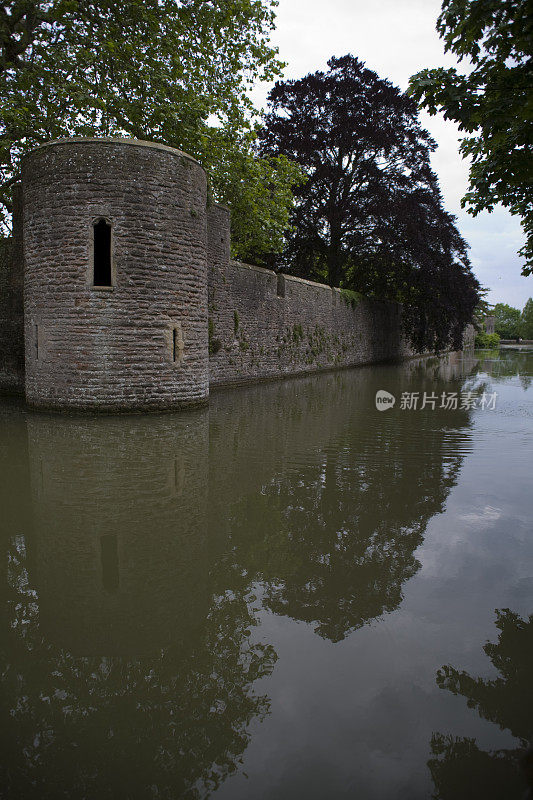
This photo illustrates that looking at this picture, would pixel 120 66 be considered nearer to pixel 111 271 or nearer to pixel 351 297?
pixel 111 271

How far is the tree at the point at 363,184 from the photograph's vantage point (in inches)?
913

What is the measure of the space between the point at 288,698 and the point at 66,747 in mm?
830

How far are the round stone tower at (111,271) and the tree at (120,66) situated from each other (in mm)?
3538

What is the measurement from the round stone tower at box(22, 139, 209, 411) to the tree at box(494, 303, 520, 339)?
110m

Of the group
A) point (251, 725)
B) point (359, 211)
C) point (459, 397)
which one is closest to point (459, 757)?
point (251, 725)

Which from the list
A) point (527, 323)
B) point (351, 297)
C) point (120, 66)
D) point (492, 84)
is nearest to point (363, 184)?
point (351, 297)

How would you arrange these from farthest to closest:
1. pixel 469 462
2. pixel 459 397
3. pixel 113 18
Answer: pixel 113 18 → pixel 459 397 → pixel 469 462

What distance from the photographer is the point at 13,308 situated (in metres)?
12.3

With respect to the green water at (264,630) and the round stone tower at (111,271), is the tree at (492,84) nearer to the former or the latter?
the green water at (264,630)

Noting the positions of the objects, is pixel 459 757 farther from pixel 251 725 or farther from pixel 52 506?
pixel 52 506

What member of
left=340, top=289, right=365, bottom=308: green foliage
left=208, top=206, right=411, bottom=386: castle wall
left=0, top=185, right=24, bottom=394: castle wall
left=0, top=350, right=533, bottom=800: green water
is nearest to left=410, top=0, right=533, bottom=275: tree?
left=0, top=350, right=533, bottom=800: green water

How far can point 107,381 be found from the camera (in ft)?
29.5

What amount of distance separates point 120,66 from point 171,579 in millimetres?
13627

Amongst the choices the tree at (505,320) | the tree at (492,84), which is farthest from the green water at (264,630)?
the tree at (505,320)
